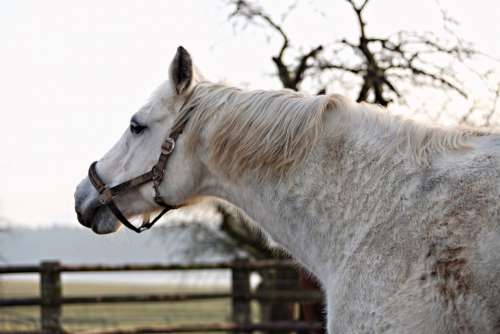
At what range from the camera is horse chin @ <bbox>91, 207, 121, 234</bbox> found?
152 inches

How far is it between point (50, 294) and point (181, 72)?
5512 mm

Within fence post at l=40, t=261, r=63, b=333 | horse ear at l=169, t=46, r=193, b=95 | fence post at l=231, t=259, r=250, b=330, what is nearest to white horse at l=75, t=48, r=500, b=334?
horse ear at l=169, t=46, r=193, b=95

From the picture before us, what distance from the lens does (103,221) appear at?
12.7 feet

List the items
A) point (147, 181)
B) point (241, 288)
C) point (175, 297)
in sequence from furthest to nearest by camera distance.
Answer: point (241, 288), point (175, 297), point (147, 181)

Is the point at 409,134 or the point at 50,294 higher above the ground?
the point at 409,134

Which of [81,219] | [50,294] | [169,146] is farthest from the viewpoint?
[50,294]

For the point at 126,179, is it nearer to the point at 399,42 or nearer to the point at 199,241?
the point at 399,42

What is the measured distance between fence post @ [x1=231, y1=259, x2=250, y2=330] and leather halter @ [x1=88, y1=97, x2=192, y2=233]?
5298 millimetres

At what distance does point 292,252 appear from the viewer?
3.33 meters

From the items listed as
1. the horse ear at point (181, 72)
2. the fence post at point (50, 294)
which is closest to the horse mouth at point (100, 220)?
the horse ear at point (181, 72)

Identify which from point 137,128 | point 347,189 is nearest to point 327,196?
point 347,189

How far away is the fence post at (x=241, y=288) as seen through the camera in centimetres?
906

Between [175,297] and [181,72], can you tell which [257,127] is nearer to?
[181,72]

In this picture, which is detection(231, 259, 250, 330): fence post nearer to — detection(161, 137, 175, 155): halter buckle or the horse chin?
the horse chin
